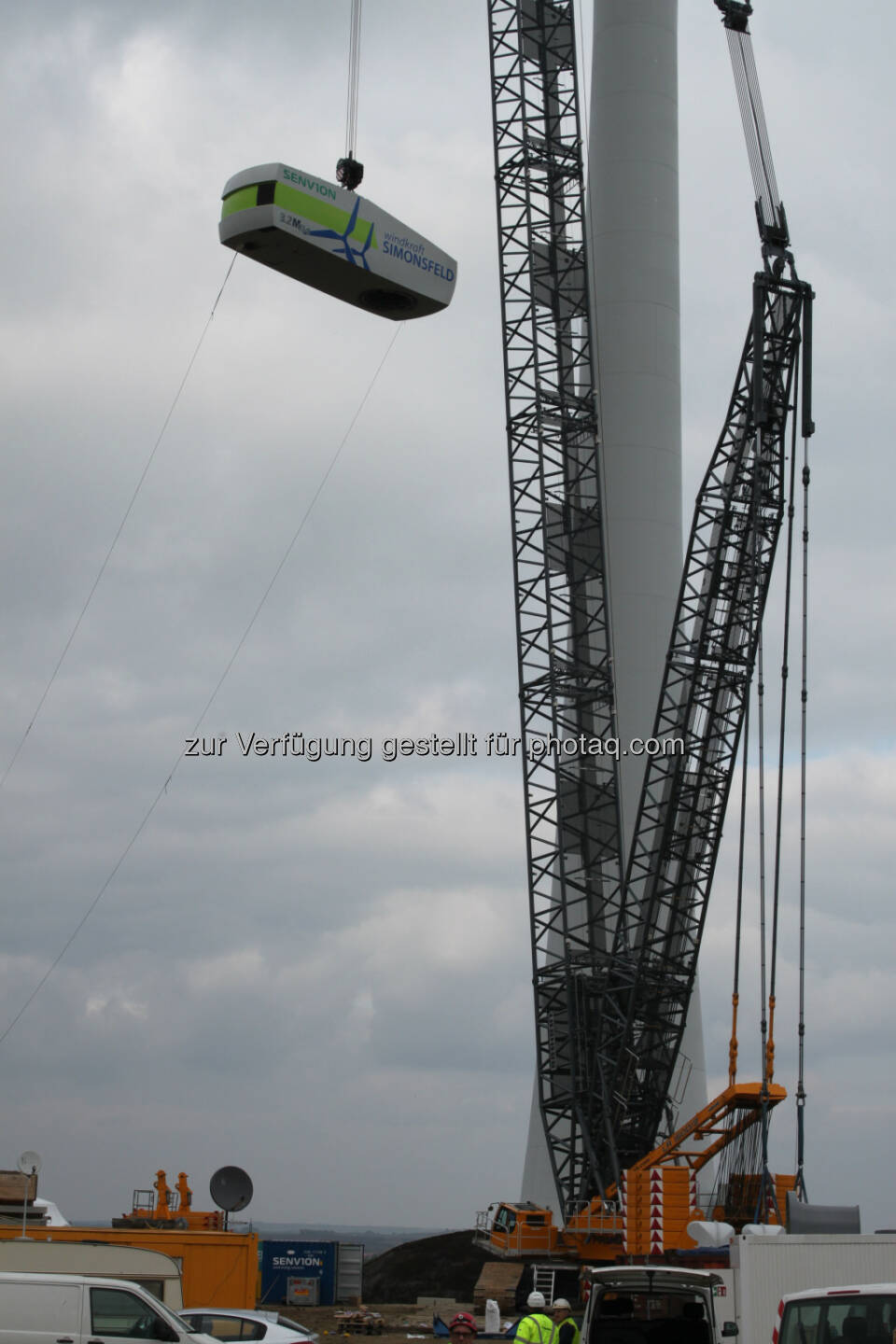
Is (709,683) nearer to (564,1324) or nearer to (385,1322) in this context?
(385,1322)

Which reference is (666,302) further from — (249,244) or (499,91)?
(249,244)

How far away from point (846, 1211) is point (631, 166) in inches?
1596

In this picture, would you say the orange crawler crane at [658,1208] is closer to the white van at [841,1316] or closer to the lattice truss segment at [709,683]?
the lattice truss segment at [709,683]

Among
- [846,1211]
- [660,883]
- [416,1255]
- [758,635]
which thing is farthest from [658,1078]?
[416,1255]

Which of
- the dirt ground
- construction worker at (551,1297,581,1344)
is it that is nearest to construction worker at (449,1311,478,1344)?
construction worker at (551,1297,581,1344)

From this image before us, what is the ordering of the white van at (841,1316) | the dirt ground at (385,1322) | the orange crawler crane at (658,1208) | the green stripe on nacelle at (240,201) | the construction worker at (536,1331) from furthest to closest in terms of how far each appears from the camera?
1. the orange crawler crane at (658,1208)
2. the dirt ground at (385,1322)
3. the green stripe on nacelle at (240,201)
4. the construction worker at (536,1331)
5. the white van at (841,1316)

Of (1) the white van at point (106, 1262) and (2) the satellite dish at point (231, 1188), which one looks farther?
(2) the satellite dish at point (231, 1188)

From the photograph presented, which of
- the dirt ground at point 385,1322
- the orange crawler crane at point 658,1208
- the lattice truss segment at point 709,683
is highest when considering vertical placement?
the lattice truss segment at point 709,683

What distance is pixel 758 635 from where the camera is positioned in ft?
141

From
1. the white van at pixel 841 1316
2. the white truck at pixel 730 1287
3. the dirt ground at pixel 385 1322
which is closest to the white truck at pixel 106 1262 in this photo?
the white truck at pixel 730 1287

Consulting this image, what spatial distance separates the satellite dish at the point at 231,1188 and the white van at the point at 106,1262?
45.8ft

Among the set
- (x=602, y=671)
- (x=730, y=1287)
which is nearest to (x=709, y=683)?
(x=602, y=671)

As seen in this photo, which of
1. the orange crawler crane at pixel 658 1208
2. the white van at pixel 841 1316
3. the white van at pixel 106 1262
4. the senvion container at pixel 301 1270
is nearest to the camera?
the white van at pixel 841 1316

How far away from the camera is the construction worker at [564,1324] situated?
1440 centimetres
